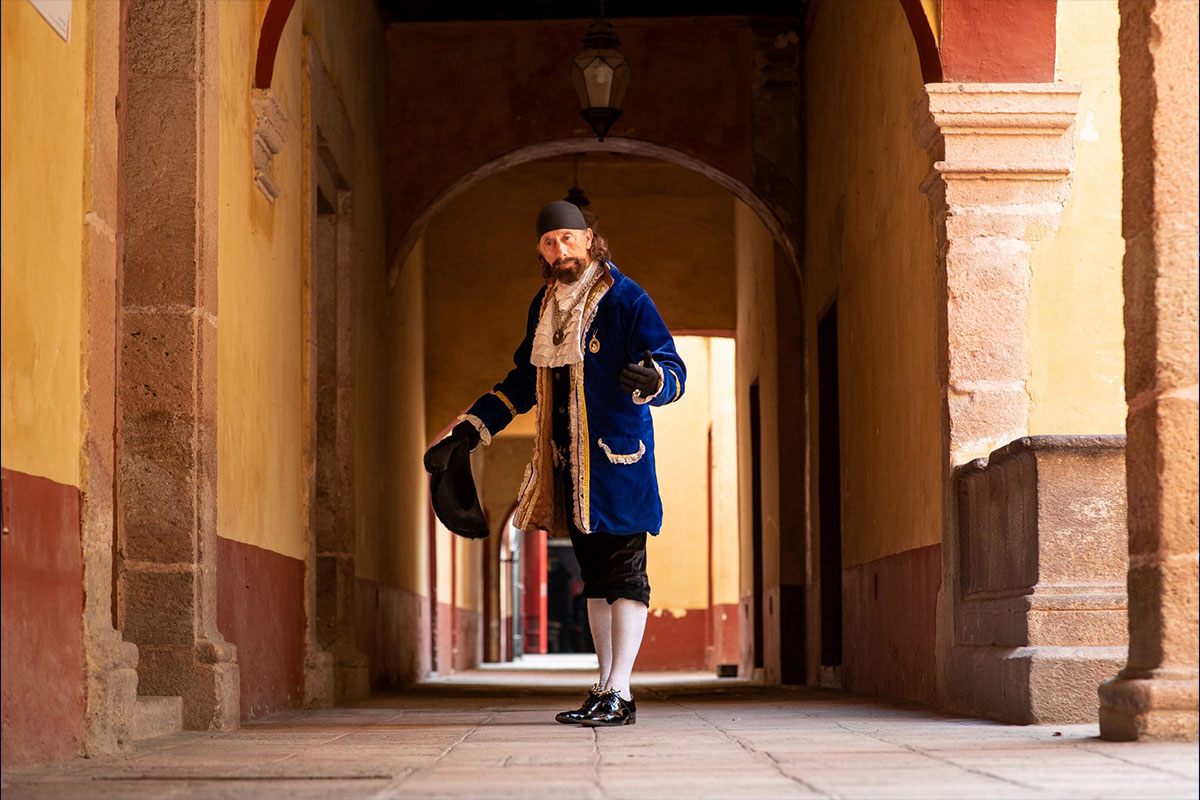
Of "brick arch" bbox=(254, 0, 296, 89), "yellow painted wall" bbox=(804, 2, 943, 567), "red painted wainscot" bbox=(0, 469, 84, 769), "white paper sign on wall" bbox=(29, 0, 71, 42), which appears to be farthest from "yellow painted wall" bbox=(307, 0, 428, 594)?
"red painted wainscot" bbox=(0, 469, 84, 769)

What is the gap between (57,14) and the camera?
4113 mm

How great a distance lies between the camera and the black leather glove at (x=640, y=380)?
503 centimetres

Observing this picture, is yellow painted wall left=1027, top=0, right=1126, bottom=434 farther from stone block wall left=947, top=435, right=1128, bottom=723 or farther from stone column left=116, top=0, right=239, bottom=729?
stone column left=116, top=0, right=239, bottom=729

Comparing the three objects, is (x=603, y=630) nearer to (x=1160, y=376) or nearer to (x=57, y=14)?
(x=1160, y=376)

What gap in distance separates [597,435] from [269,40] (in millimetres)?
2583

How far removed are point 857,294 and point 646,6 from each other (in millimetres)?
3159

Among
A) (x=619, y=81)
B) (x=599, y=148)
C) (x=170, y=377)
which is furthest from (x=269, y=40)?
(x=599, y=148)

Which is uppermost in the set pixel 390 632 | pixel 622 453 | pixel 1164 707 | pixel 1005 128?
pixel 1005 128

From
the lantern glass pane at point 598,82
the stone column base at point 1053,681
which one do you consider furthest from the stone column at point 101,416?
the lantern glass pane at point 598,82

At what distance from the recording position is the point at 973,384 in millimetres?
6383

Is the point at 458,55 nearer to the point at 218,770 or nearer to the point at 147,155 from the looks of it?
the point at 147,155

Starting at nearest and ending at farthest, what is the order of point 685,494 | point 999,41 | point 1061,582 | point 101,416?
1. point 101,416
2. point 1061,582
3. point 999,41
4. point 685,494

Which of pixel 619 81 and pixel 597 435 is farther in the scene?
pixel 619 81

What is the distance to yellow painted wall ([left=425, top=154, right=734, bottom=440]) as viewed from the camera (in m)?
15.4
